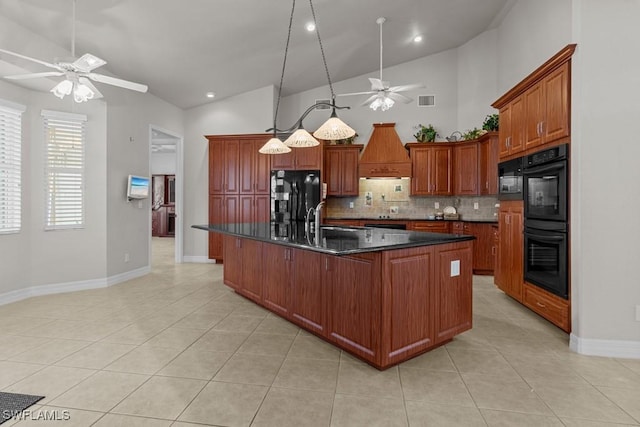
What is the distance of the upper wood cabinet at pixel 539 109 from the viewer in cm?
284

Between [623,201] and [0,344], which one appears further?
[0,344]

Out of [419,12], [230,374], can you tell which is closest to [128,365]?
[230,374]

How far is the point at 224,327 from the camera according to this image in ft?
10.5

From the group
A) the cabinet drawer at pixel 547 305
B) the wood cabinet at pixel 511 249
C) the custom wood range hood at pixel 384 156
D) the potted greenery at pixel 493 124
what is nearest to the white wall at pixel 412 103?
the custom wood range hood at pixel 384 156

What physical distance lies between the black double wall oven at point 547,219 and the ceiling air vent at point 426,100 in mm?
3437

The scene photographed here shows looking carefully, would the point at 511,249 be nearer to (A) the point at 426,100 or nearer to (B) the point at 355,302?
(B) the point at 355,302

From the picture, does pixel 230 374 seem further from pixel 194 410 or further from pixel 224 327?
pixel 224 327

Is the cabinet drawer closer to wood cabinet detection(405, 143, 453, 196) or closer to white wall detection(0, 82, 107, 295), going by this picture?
wood cabinet detection(405, 143, 453, 196)

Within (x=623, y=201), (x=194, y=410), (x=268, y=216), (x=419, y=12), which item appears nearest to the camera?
(x=194, y=410)

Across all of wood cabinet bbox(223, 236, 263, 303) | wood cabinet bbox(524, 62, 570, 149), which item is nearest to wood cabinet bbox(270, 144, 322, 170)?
wood cabinet bbox(223, 236, 263, 303)

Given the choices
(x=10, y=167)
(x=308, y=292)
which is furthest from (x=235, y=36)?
(x=308, y=292)

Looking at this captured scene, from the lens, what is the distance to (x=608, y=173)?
2592 millimetres

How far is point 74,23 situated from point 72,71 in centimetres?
98

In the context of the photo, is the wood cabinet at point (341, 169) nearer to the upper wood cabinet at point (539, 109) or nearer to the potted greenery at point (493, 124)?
the potted greenery at point (493, 124)
